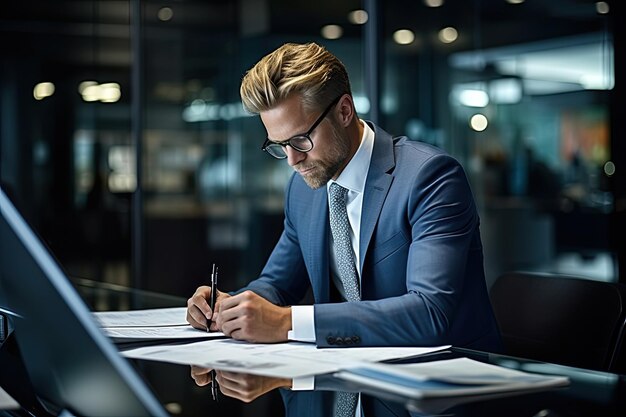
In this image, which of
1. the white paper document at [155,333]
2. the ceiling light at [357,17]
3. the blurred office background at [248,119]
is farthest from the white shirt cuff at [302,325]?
the ceiling light at [357,17]

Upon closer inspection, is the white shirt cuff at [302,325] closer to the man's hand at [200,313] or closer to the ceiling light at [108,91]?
the man's hand at [200,313]

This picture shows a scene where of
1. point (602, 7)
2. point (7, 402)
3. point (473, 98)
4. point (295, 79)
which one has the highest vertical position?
point (602, 7)

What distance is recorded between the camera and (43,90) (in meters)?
7.03

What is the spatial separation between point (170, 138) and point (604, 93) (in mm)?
3315

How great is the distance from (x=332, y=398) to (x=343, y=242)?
97cm

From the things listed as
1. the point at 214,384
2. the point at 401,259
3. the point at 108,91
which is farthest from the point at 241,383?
the point at 108,91

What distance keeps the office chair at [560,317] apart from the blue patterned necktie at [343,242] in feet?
1.32

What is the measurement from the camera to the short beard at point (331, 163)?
232 centimetres

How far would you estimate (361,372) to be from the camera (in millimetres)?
1532

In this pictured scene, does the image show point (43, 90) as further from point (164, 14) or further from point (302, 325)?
point (302, 325)

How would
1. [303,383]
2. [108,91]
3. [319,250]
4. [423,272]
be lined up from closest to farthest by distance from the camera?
[303,383], [423,272], [319,250], [108,91]

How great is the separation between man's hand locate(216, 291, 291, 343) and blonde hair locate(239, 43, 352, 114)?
563mm

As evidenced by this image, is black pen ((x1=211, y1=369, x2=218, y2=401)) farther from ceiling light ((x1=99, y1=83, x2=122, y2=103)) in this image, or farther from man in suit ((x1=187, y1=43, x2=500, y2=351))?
ceiling light ((x1=99, y1=83, x2=122, y2=103))

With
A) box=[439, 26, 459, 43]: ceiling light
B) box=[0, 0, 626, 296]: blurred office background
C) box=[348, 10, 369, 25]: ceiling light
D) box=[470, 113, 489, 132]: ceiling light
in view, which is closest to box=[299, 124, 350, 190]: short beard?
box=[0, 0, 626, 296]: blurred office background
